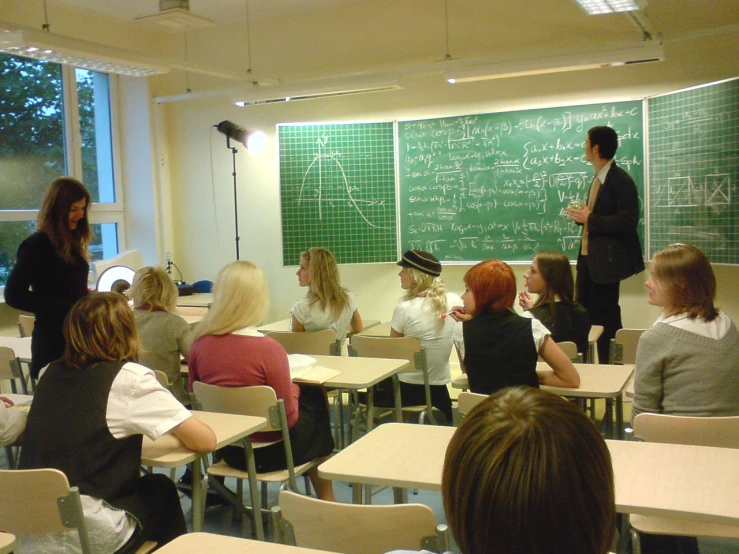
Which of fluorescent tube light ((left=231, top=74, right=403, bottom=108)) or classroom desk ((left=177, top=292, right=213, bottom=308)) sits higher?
fluorescent tube light ((left=231, top=74, right=403, bottom=108))

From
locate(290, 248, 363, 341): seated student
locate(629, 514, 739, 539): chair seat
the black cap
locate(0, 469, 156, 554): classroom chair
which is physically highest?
the black cap

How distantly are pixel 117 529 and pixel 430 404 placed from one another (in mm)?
2052

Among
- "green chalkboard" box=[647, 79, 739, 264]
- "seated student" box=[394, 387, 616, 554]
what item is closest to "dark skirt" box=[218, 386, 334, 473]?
"seated student" box=[394, 387, 616, 554]

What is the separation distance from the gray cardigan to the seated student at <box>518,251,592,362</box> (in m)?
1.24

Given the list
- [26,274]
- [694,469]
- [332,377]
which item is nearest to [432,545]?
[694,469]

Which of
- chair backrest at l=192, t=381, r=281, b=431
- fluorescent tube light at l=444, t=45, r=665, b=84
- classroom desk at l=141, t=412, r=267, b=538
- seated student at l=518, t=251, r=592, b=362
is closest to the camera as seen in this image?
classroom desk at l=141, t=412, r=267, b=538

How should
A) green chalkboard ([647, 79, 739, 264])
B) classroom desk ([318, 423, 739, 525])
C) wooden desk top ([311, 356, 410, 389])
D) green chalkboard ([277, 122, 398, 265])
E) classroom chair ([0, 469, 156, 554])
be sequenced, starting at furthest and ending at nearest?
green chalkboard ([277, 122, 398, 265]), green chalkboard ([647, 79, 739, 264]), wooden desk top ([311, 356, 410, 389]), classroom chair ([0, 469, 156, 554]), classroom desk ([318, 423, 739, 525])

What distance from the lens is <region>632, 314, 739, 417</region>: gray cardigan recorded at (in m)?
2.47

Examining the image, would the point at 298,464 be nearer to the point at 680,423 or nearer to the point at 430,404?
the point at 430,404

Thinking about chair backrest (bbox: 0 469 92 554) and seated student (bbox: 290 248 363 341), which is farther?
seated student (bbox: 290 248 363 341)

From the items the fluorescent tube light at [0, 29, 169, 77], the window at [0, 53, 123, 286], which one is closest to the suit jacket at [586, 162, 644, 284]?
the fluorescent tube light at [0, 29, 169, 77]

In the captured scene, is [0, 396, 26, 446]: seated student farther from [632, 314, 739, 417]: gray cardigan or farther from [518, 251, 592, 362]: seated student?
[518, 251, 592, 362]: seated student

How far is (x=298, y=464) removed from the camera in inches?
119

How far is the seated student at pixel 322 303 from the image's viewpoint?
4.47m
